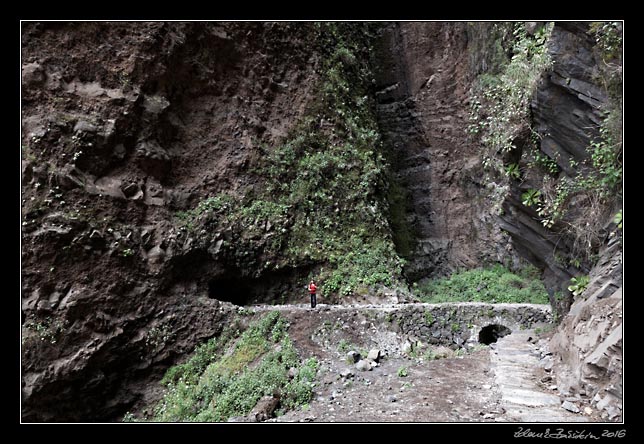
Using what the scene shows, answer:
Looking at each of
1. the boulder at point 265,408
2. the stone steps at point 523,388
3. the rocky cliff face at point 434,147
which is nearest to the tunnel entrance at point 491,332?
the stone steps at point 523,388

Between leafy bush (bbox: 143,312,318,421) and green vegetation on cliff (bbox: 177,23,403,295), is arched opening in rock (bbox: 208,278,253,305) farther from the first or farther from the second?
leafy bush (bbox: 143,312,318,421)

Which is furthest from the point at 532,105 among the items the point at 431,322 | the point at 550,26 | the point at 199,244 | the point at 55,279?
the point at 55,279

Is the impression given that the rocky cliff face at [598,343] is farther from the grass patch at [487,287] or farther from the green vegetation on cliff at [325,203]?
the grass patch at [487,287]

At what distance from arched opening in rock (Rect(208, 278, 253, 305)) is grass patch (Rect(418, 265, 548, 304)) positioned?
638 centimetres

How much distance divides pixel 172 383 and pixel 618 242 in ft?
33.9

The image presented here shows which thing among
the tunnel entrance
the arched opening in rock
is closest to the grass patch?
the tunnel entrance

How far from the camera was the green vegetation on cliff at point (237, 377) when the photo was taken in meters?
7.76

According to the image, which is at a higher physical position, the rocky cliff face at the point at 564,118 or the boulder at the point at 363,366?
the rocky cliff face at the point at 564,118

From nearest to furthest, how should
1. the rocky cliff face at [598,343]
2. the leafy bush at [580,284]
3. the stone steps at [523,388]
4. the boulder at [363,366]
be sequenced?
the rocky cliff face at [598,343], the stone steps at [523,388], the leafy bush at [580,284], the boulder at [363,366]

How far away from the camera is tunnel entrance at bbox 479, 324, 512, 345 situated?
10.8 m

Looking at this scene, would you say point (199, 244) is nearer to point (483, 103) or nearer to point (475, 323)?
point (475, 323)

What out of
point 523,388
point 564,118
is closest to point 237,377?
point 523,388

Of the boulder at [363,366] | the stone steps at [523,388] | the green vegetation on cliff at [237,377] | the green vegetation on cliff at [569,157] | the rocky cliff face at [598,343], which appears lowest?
the green vegetation on cliff at [237,377]

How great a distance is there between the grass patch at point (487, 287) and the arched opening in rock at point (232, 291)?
6377 mm
